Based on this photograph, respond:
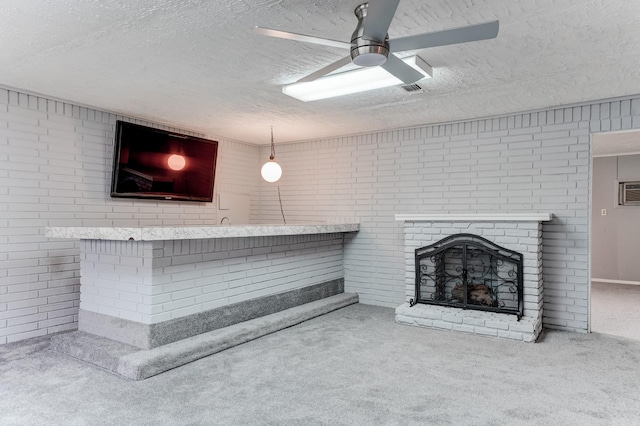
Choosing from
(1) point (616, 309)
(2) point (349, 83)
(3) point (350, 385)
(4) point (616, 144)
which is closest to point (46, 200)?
(2) point (349, 83)

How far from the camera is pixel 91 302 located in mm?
3773

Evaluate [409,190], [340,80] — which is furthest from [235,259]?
[409,190]

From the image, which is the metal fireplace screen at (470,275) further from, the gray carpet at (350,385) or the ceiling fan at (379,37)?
the ceiling fan at (379,37)

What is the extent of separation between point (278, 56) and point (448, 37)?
1371 mm

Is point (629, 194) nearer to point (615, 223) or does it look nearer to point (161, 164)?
point (615, 223)

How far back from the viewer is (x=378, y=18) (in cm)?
203

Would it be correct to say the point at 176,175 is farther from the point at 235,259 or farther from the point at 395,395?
the point at 395,395

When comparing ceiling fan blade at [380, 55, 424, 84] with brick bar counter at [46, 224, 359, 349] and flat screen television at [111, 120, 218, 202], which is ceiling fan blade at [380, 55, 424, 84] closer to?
brick bar counter at [46, 224, 359, 349]

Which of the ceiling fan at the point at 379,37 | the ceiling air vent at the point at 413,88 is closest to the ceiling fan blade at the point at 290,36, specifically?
the ceiling fan at the point at 379,37

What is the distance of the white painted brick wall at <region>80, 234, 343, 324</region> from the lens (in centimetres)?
345

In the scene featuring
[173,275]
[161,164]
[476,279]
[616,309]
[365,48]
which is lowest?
[616,309]

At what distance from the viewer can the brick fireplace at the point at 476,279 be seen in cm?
427

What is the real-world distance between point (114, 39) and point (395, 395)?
121 inches

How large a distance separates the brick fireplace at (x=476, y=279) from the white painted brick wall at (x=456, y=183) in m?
0.36
